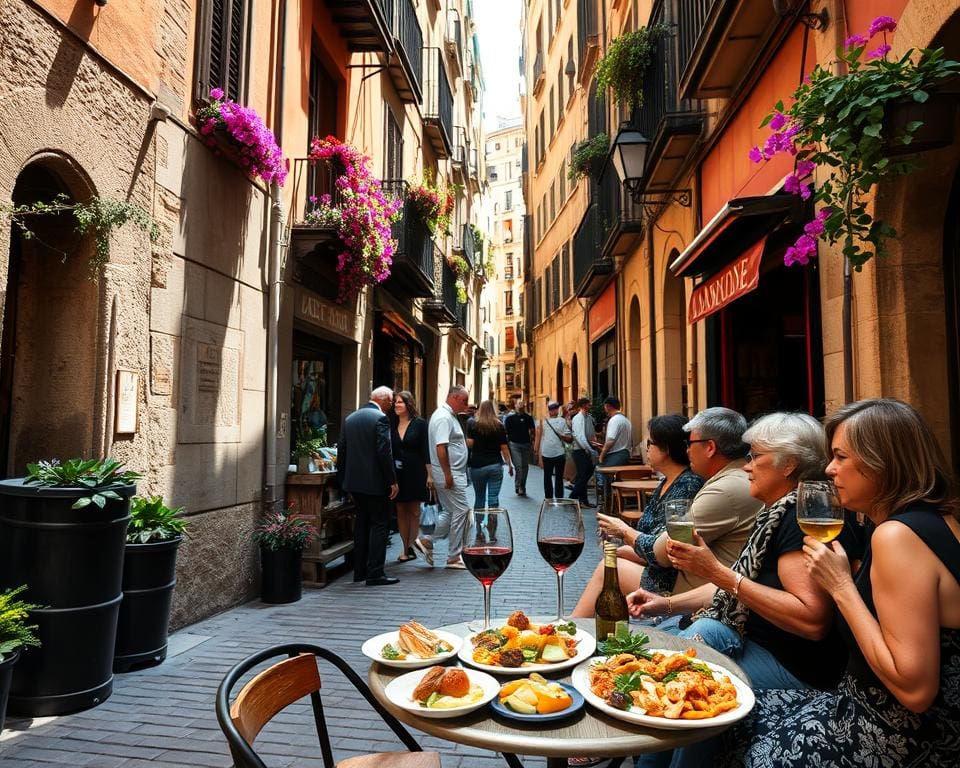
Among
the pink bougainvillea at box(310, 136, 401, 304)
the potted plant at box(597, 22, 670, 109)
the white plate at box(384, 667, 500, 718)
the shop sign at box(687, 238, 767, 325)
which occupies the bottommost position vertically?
the white plate at box(384, 667, 500, 718)

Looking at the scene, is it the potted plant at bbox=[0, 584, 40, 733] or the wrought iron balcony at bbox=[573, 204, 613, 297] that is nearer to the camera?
the potted plant at bbox=[0, 584, 40, 733]

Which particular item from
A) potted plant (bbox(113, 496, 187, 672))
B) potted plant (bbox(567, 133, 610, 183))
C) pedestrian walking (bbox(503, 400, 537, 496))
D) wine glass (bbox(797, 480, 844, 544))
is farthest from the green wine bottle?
potted plant (bbox(567, 133, 610, 183))

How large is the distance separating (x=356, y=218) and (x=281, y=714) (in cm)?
566

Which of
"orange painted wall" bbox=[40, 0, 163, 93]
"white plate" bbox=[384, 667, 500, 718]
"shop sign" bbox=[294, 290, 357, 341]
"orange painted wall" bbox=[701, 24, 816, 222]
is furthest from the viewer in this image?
"shop sign" bbox=[294, 290, 357, 341]

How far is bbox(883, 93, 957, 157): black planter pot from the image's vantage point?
3248 mm

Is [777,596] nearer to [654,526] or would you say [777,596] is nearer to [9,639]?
[654,526]

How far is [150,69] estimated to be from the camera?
5.28 m

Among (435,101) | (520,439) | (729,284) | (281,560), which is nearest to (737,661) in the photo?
(729,284)

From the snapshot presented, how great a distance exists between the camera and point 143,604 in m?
4.55

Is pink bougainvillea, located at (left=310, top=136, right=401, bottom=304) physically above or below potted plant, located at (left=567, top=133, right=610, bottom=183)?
below

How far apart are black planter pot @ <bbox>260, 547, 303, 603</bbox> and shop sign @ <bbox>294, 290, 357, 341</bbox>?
9.03 feet

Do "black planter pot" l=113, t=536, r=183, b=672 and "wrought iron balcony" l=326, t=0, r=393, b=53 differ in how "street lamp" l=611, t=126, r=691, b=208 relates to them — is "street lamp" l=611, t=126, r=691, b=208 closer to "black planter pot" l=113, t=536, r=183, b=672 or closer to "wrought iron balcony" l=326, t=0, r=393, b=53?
"wrought iron balcony" l=326, t=0, r=393, b=53

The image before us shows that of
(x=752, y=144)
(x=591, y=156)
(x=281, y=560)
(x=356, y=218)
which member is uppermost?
(x=591, y=156)

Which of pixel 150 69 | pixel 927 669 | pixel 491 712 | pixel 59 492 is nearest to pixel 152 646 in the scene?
pixel 59 492
